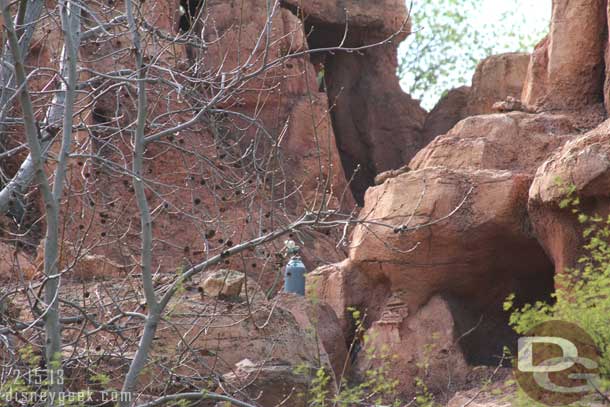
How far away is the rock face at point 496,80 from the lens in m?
17.3

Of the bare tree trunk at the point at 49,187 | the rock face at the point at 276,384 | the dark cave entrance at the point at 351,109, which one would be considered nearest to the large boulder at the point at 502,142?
the rock face at the point at 276,384

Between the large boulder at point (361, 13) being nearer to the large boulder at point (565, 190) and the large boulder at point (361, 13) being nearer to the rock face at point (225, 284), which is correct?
the large boulder at point (565, 190)

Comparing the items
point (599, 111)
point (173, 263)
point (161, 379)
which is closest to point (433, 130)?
point (173, 263)

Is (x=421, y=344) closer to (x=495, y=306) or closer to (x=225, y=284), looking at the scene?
(x=495, y=306)

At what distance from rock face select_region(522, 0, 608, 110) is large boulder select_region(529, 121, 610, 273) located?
245cm

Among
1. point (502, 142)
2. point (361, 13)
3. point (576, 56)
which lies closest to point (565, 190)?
point (502, 142)

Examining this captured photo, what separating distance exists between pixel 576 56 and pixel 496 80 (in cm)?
521

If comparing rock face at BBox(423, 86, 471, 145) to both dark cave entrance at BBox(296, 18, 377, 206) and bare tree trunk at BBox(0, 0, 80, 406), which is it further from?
bare tree trunk at BBox(0, 0, 80, 406)

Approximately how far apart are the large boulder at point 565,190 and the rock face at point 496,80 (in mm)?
7210

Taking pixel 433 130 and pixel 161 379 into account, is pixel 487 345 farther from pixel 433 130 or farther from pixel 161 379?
pixel 433 130

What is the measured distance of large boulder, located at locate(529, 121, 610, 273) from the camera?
9.23 meters

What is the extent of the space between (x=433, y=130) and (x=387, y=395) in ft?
30.5

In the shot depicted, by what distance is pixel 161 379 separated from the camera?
834cm

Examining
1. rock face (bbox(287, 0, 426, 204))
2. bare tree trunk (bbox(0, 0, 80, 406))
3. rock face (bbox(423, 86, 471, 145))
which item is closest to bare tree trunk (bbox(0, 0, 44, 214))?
bare tree trunk (bbox(0, 0, 80, 406))
